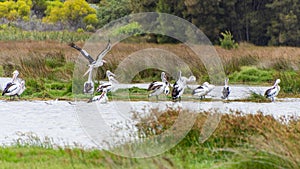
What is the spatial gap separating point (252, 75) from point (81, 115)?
27.9ft

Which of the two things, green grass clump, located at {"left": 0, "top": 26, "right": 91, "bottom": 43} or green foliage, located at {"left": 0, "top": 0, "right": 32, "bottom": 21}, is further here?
green foliage, located at {"left": 0, "top": 0, "right": 32, "bottom": 21}

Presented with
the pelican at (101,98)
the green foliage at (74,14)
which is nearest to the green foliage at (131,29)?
the green foliage at (74,14)

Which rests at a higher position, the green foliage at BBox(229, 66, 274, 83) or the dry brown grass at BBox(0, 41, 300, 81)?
the dry brown grass at BBox(0, 41, 300, 81)

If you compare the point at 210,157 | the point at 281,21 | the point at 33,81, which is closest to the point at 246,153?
the point at 210,157

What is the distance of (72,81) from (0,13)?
2614 centimetres

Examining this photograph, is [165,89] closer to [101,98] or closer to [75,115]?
[101,98]

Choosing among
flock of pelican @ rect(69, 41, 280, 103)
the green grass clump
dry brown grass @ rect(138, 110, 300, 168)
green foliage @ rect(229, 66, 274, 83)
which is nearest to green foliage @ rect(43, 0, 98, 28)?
the green grass clump

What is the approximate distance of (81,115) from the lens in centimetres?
1486

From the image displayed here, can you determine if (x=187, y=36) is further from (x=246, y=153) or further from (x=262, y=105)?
(x=246, y=153)

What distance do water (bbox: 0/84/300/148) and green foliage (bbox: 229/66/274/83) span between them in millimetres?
2608

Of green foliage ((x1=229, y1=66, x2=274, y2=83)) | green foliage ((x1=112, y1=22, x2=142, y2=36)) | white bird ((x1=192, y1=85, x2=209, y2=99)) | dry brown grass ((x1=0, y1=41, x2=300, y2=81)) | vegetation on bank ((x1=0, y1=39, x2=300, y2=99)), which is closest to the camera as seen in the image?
white bird ((x1=192, y1=85, x2=209, y2=99))

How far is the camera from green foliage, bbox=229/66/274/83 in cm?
2186

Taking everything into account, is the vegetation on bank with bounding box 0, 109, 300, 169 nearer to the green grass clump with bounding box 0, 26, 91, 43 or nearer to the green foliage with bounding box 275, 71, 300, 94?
the green foliage with bounding box 275, 71, 300, 94

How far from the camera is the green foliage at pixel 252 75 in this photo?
2186 cm
